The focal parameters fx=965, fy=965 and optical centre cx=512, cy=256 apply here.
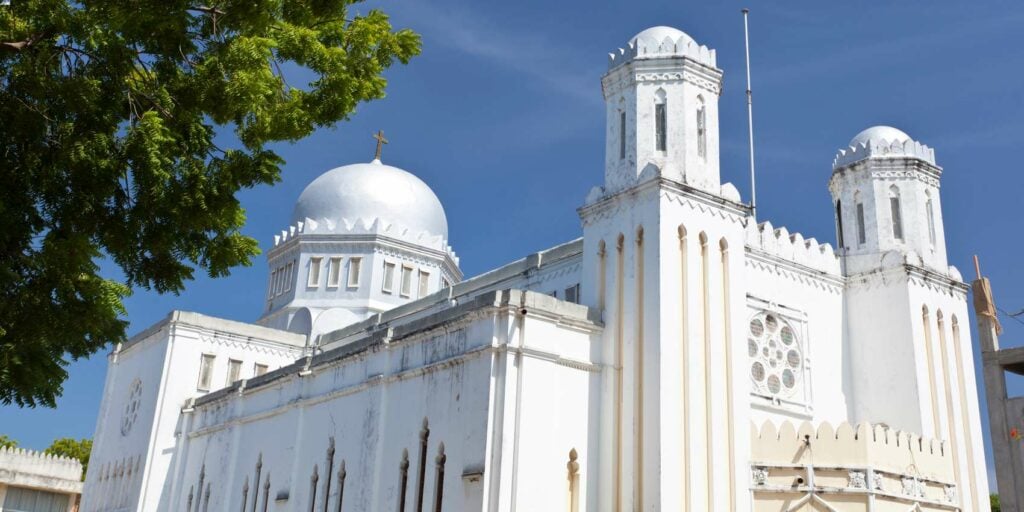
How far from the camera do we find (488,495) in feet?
62.7

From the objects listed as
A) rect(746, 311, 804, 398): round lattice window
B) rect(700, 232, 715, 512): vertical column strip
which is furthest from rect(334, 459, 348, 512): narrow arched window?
rect(746, 311, 804, 398): round lattice window

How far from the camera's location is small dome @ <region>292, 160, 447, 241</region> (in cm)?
3878

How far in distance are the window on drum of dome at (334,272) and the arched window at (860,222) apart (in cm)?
1949

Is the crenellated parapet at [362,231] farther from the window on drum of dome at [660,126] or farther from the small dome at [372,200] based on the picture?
the window on drum of dome at [660,126]

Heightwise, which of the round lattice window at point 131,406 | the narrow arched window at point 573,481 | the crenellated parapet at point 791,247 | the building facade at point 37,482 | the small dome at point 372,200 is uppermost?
the small dome at point 372,200

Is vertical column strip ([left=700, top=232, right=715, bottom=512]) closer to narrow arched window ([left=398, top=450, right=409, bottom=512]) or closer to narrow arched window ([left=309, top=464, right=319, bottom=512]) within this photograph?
narrow arched window ([left=398, top=450, right=409, bottom=512])

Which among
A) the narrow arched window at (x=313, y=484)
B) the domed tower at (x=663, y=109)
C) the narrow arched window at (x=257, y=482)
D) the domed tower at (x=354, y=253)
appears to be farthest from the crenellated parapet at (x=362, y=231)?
the domed tower at (x=663, y=109)

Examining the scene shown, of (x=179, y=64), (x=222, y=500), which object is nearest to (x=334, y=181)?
(x=222, y=500)

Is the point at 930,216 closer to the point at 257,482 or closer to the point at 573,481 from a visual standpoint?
the point at 573,481

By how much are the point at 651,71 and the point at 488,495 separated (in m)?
10.8

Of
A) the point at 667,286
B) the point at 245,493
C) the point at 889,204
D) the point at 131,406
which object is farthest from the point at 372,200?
the point at 667,286

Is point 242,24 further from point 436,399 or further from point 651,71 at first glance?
point 651,71

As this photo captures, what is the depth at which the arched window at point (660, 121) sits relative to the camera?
890 inches

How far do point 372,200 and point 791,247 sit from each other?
60.9 feet
